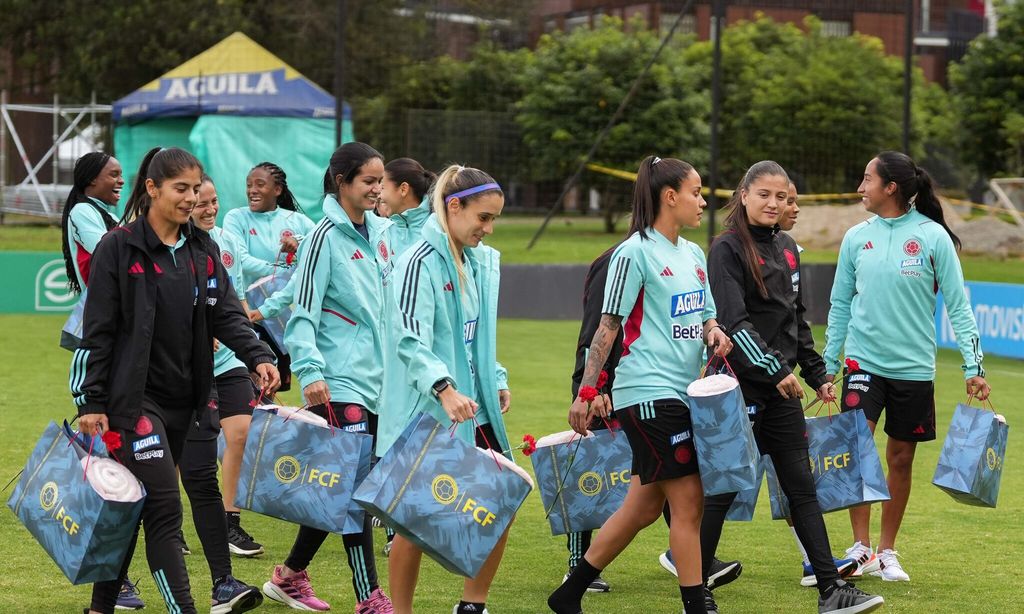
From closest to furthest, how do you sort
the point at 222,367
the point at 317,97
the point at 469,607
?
the point at 469,607
the point at 222,367
the point at 317,97

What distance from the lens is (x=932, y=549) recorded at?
24.1 feet

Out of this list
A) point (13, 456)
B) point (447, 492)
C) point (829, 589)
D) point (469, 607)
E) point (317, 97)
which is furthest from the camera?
point (317, 97)

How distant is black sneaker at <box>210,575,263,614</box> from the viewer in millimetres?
5605

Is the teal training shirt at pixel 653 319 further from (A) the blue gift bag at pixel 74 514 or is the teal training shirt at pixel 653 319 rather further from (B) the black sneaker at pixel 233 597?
(A) the blue gift bag at pixel 74 514

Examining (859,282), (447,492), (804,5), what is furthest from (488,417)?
(804,5)

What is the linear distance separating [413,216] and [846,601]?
285cm

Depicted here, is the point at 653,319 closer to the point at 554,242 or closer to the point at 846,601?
the point at 846,601

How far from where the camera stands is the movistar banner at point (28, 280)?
1856cm

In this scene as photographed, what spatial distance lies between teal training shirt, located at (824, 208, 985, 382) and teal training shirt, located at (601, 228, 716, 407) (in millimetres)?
1654

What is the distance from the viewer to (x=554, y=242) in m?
22.8

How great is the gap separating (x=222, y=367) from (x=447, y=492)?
229 centimetres

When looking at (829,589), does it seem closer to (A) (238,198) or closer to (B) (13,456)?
(B) (13,456)

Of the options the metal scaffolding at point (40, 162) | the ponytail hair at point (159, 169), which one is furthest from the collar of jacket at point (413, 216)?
the metal scaffolding at point (40, 162)

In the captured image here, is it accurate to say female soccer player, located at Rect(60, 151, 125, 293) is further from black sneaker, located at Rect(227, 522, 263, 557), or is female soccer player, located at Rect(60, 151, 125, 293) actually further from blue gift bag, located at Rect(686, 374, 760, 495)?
blue gift bag, located at Rect(686, 374, 760, 495)
